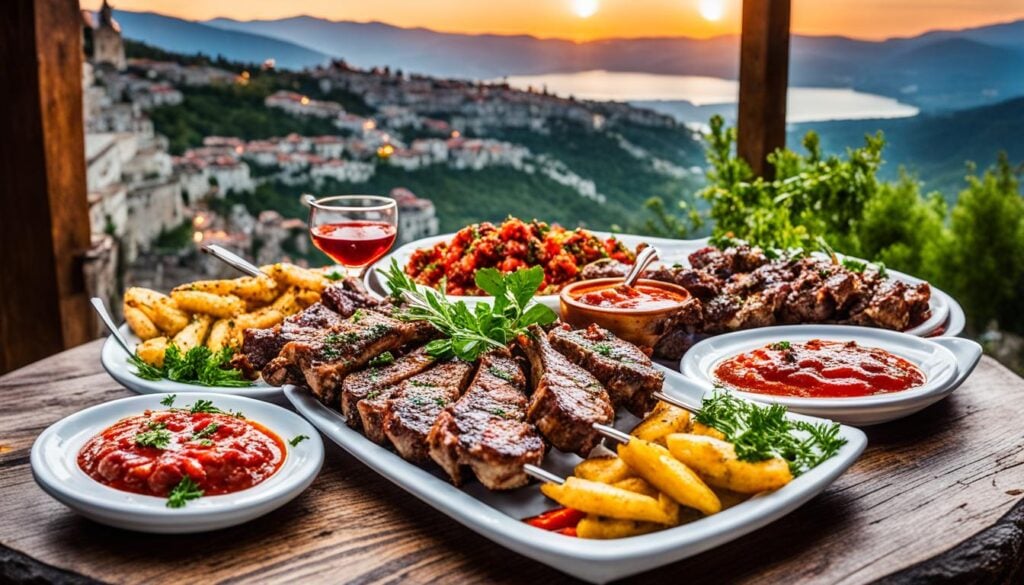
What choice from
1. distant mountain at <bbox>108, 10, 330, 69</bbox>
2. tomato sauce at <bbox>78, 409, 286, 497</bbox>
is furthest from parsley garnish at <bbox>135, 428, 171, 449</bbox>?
distant mountain at <bbox>108, 10, 330, 69</bbox>

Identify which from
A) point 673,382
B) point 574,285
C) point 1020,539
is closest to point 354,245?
point 574,285

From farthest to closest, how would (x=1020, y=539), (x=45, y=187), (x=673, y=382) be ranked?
(x=45, y=187)
(x=673, y=382)
(x=1020, y=539)

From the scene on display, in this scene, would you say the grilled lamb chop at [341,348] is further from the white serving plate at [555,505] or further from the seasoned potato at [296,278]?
the seasoned potato at [296,278]

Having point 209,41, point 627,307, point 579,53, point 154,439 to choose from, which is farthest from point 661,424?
point 209,41

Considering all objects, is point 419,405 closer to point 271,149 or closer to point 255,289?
point 255,289

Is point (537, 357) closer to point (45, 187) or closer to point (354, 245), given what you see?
point (354, 245)

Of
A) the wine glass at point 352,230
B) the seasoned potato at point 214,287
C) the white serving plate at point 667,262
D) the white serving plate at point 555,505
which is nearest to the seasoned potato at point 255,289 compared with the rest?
the seasoned potato at point 214,287

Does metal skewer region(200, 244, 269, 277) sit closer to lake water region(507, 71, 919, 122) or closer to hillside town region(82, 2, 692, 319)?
hillside town region(82, 2, 692, 319)
